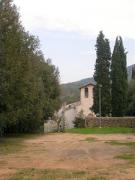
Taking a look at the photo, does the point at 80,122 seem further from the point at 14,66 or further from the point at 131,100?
the point at 14,66

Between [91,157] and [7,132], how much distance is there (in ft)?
107

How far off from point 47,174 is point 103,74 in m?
60.6

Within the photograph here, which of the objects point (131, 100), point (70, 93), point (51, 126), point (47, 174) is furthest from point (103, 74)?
point (47, 174)

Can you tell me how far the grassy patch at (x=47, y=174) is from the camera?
61.7ft

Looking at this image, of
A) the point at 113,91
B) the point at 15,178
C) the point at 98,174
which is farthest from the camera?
the point at 113,91

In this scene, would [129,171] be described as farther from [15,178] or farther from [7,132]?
[7,132]

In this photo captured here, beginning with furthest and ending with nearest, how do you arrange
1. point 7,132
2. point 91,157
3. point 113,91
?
point 113,91
point 7,132
point 91,157

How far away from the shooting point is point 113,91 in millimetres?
78938

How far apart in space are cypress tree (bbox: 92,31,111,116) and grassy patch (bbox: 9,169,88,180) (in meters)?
57.7

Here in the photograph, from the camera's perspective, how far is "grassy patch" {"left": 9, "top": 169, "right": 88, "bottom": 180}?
61.7 ft

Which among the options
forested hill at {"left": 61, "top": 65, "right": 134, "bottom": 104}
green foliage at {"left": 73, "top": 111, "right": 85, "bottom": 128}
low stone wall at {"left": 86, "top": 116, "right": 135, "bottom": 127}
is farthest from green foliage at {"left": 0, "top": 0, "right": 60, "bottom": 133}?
green foliage at {"left": 73, "top": 111, "right": 85, "bottom": 128}

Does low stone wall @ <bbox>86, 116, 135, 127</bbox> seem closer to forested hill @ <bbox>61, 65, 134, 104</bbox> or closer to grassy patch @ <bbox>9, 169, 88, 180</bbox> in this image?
forested hill @ <bbox>61, 65, 134, 104</bbox>

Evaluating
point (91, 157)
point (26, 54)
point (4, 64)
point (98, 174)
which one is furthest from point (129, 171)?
point (26, 54)

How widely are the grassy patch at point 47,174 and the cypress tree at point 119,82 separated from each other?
→ 5733 centimetres
